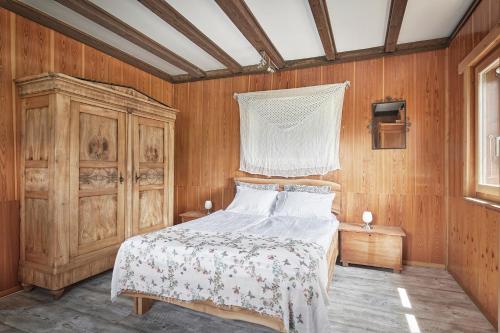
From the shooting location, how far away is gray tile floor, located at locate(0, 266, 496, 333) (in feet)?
6.45

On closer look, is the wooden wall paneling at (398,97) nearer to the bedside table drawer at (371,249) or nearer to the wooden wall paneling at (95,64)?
the bedside table drawer at (371,249)

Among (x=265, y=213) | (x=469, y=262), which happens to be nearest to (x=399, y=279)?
(x=469, y=262)

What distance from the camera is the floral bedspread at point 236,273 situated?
168 cm

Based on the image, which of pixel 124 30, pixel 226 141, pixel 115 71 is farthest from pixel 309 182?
pixel 115 71

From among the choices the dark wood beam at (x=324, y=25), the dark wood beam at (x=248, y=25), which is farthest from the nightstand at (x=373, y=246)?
the dark wood beam at (x=248, y=25)

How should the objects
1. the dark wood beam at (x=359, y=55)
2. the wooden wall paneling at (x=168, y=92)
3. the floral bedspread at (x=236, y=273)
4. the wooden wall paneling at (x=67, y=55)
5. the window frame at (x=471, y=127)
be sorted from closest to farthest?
the floral bedspread at (x=236, y=273), the window frame at (x=471, y=127), the wooden wall paneling at (x=67, y=55), the dark wood beam at (x=359, y=55), the wooden wall paneling at (x=168, y=92)

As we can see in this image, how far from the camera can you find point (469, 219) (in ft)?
8.02

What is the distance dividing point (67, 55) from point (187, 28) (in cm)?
137

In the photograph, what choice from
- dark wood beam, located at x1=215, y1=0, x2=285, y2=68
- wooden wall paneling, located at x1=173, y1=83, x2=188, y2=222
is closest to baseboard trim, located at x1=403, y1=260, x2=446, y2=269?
dark wood beam, located at x1=215, y1=0, x2=285, y2=68

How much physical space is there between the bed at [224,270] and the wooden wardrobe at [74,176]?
0.76 metres

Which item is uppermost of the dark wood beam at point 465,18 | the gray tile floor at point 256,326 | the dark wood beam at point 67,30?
the dark wood beam at point 67,30

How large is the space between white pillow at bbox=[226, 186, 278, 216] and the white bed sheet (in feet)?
0.53

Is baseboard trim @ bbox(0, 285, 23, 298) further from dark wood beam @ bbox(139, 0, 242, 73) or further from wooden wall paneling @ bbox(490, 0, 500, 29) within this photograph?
wooden wall paneling @ bbox(490, 0, 500, 29)

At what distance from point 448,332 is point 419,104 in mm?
2382
